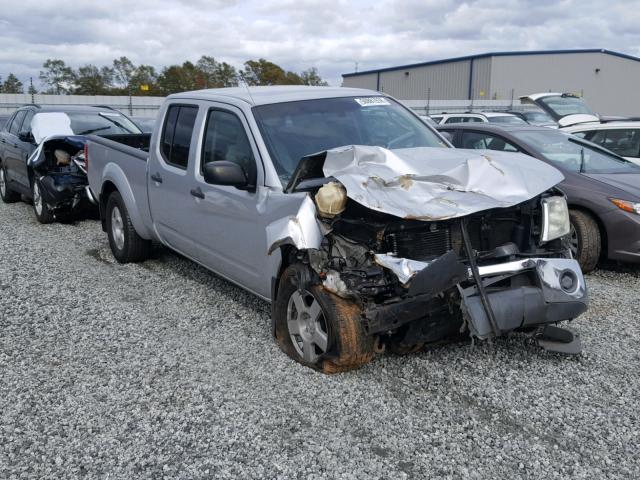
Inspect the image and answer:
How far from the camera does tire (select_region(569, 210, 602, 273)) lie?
626 centimetres

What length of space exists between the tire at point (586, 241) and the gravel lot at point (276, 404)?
87cm

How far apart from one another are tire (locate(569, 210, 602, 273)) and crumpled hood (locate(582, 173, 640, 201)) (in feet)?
1.39

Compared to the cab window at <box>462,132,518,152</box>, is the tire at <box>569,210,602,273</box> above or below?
below

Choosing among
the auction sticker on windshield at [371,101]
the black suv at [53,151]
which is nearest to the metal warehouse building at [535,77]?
the black suv at [53,151]

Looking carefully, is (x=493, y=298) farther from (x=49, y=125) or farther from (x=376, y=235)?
(x=49, y=125)

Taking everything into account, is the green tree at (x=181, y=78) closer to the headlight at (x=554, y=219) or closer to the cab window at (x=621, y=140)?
the cab window at (x=621, y=140)

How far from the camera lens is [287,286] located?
13.5ft

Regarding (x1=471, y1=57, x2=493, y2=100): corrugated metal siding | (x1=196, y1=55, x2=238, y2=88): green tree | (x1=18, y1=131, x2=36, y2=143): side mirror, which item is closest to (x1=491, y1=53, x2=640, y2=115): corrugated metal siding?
(x1=471, y1=57, x2=493, y2=100): corrugated metal siding

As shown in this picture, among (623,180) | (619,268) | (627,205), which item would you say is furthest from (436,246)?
(619,268)

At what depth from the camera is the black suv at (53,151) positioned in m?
9.04

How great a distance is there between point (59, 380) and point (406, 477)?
2.39m

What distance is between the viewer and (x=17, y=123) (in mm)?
10961

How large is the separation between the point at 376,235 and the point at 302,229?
45 centimetres

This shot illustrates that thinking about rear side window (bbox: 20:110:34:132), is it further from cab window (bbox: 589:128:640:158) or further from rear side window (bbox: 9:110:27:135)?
cab window (bbox: 589:128:640:158)
